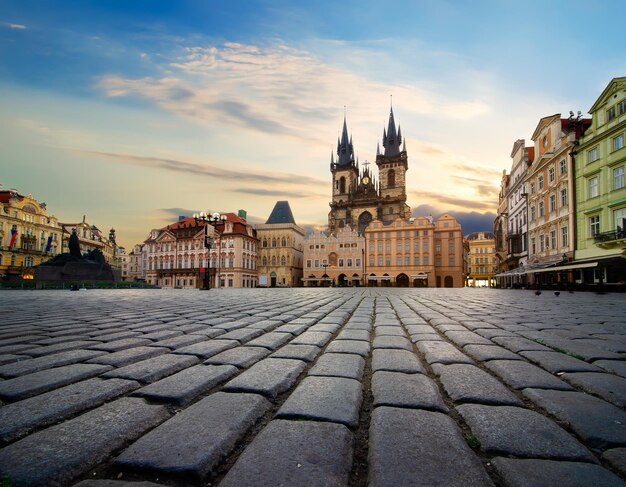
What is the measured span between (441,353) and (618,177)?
81.0 feet

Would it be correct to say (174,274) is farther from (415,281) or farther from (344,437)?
(344,437)

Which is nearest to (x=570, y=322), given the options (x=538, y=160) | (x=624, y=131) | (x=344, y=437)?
(x=344, y=437)

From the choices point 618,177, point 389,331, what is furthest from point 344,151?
point 389,331

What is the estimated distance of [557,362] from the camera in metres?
2.81

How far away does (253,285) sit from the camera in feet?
221

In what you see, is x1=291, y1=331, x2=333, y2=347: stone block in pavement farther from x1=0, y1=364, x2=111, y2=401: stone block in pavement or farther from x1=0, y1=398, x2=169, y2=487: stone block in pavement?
x1=0, y1=398, x2=169, y2=487: stone block in pavement

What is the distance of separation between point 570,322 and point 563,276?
24047 millimetres

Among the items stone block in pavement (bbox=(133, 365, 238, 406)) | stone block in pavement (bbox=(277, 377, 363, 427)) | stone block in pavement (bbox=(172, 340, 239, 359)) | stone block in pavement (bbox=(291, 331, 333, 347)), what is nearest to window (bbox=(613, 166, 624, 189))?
stone block in pavement (bbox=(291, 331, 333, 347))

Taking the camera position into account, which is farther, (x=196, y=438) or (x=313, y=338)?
(x=313, y=338)

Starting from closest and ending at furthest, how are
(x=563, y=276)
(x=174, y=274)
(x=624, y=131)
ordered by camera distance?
(x=624, y=131) < (x=563, y=276) < (x=174, y=274)

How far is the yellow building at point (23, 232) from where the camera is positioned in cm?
5475

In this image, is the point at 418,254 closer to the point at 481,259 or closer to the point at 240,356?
the point at 481,259

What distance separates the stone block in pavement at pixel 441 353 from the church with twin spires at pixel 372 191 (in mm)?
72095

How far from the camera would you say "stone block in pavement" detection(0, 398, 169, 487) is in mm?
1118
